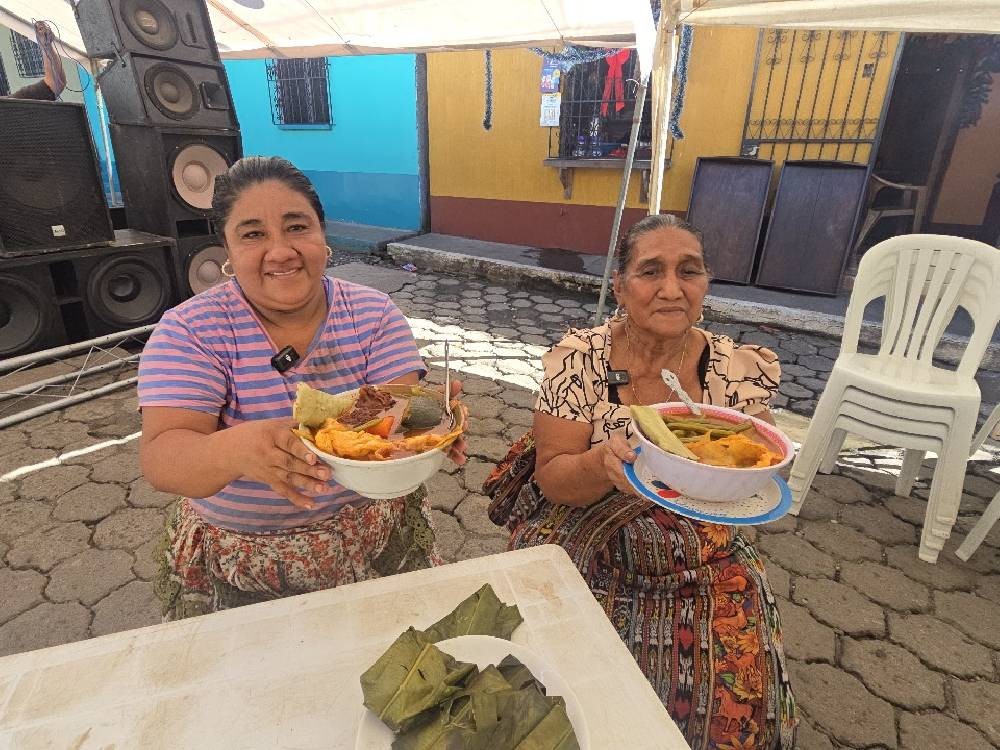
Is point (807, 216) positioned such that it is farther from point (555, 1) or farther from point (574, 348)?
point (574, 348)

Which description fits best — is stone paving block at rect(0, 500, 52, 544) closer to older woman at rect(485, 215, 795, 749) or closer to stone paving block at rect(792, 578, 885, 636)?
older woman at rect(485, 215, 795, 749)

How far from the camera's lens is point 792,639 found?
7.41ft

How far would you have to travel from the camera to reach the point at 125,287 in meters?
4.49

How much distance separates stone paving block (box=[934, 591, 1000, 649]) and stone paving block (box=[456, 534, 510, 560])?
76.5 inches

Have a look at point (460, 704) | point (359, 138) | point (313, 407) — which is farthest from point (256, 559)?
point (359, 138)

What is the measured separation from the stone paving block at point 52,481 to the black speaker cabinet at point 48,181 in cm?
166

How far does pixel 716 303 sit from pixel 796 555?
385cm

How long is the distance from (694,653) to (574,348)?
0.92 meters

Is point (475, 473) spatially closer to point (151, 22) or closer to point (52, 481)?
point (52, 481)

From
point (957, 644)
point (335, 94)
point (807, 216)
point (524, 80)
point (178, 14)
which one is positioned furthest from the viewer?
point (335, 94)

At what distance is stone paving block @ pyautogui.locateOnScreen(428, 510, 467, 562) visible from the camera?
2.68 metres

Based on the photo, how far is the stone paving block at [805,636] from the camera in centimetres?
219

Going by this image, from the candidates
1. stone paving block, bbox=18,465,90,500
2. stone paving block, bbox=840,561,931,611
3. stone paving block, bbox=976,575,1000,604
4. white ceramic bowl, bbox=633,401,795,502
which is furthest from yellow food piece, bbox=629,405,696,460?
stone paving block, bbox=18,465,90,500

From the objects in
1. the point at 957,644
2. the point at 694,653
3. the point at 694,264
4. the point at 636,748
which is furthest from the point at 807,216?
the point at 636,748
